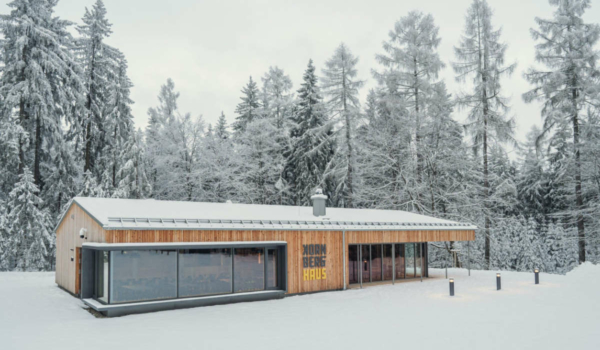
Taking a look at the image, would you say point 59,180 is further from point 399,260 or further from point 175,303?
point 399,260

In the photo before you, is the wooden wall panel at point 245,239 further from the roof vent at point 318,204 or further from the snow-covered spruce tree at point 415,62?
the snow-covered spruce tree at point 415,62

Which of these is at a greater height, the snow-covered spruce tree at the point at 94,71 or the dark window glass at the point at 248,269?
the snow-covered spruce tree at the point at 94,71

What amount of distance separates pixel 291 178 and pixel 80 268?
1769cm

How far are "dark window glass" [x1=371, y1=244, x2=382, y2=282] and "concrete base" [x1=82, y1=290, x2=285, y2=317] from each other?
16.0ft

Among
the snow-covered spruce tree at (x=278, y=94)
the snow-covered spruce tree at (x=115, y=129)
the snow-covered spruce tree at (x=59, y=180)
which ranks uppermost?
the snow-covered spruce tree at (x=278, y=94)

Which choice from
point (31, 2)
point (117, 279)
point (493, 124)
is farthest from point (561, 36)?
point (31, 2)

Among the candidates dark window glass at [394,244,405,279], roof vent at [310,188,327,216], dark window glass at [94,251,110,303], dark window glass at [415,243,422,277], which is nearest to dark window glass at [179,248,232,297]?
dark window glass at [94,251,110,303]

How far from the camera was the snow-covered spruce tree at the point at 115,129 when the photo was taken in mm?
27312

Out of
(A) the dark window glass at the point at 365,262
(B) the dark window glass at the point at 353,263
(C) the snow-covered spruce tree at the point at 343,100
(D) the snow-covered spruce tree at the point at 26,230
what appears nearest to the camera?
(B) the dark window glass at the point at 353,263

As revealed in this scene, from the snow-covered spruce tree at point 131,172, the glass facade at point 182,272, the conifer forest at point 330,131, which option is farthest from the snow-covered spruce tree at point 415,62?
the snow-covered spruce tree at point 131,172

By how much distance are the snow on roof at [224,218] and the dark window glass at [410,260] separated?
45.9 inches

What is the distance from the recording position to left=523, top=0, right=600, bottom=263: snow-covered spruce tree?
22.7 m

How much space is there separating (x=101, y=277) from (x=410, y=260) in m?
12.4

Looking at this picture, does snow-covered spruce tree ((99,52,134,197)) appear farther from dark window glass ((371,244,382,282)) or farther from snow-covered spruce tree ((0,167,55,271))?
dark window glass ((371,244,382,282))
